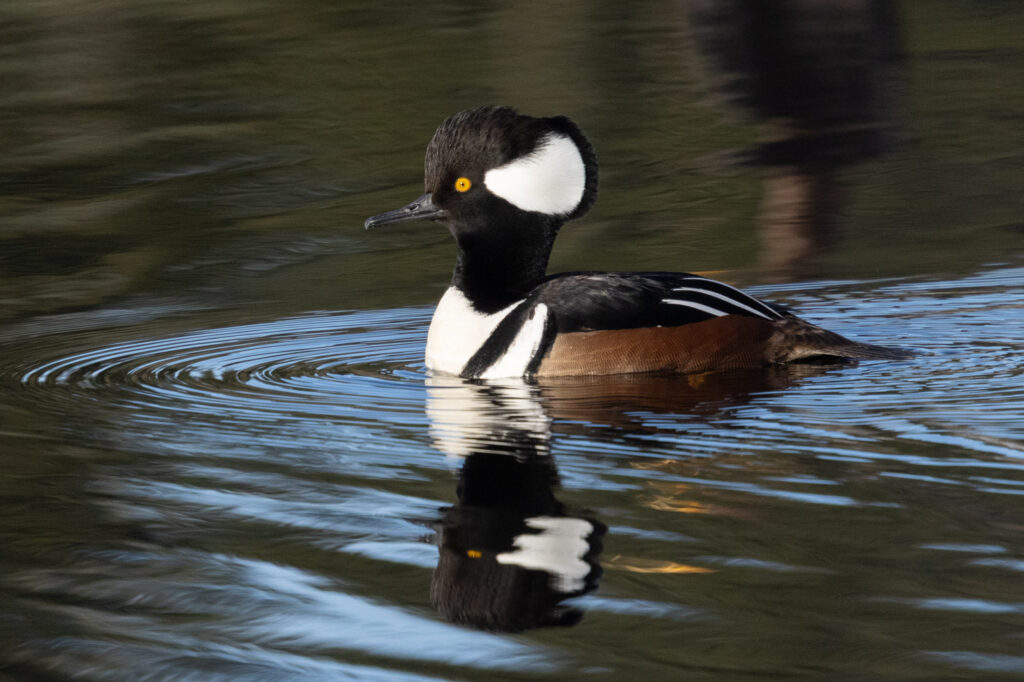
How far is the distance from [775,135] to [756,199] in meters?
2.30

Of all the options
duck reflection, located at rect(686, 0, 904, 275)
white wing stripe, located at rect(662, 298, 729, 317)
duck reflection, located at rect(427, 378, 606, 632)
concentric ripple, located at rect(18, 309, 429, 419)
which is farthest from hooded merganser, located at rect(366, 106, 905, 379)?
duck reflection, located at rect(686, 0, 904, 275)

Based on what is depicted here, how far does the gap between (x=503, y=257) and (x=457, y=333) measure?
45 cm

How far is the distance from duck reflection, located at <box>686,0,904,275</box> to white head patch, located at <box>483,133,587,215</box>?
8.17 ft

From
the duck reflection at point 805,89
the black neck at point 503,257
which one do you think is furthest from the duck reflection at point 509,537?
the duck reflection at point 805,89

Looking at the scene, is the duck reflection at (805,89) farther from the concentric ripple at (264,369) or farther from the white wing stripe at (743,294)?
the concentric ripple at (264,369)

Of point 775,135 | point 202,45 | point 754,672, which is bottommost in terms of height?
point 754,672

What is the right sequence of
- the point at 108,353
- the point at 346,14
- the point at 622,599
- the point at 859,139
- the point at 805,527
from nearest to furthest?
the point at 622,599 → the point at 805,527 → the point at 108,353 → the point at 859,139 → the point at 346,14

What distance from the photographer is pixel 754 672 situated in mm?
3492

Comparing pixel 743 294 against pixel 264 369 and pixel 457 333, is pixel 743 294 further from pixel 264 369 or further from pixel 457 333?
pixel 264 369

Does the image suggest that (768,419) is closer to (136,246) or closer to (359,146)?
(136,246)

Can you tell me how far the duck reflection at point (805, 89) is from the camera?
404 inches

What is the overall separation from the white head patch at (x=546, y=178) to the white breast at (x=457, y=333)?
1.58 ft

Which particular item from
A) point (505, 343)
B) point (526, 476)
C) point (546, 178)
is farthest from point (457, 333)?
point (526, 476)

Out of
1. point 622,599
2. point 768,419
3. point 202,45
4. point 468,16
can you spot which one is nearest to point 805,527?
point 622,599
